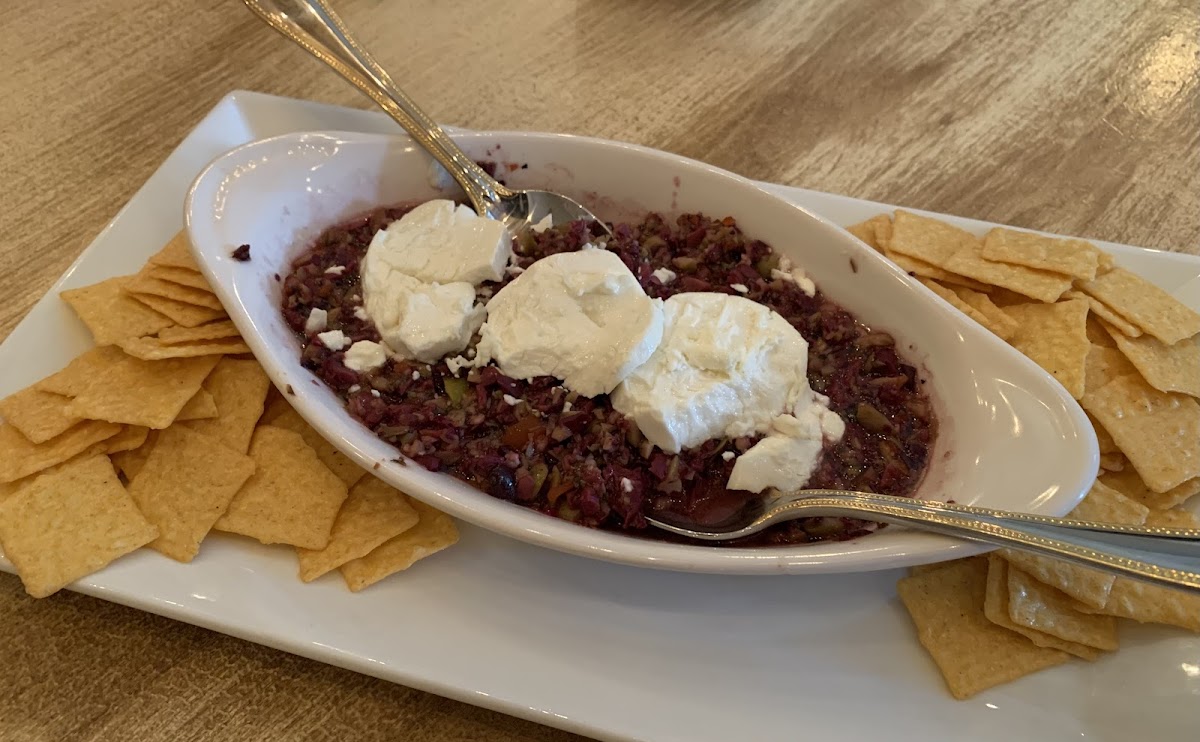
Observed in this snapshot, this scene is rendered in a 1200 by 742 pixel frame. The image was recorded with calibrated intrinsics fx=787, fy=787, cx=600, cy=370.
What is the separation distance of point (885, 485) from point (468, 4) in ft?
7.64

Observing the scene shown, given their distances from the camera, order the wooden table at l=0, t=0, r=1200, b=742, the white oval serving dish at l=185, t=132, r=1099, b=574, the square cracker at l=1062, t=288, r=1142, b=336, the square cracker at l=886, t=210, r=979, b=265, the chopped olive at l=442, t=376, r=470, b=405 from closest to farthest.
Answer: the white oval serving dish at l=185, t=132, r=1099, b=574, the chopped olive at l=442, t=376, r=470, b=405, the square cracker at l=1062, t=288, r=1142, b=336, the square cracker at l=886, t=210, r=979, b=265, the wooden table at l=0, t=0, r=1200, b=742

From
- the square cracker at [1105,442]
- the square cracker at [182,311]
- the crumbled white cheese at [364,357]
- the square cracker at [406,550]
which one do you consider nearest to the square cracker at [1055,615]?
the square cracker at [1105,442]

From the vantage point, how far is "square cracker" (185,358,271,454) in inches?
62.9

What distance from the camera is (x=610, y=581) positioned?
1532 millimetres

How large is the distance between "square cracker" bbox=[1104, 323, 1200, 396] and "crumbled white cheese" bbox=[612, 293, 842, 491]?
755mm

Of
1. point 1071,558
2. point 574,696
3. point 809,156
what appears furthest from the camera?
point 809,156

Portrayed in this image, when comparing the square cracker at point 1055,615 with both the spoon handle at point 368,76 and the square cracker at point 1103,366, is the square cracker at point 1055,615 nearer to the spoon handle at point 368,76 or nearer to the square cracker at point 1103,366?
the square cracker at point 1103,366

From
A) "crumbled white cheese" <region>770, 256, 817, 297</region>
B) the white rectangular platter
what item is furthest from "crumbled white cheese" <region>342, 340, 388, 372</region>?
"crumbled white cheese" <region>770, 256, 817, 297</region>

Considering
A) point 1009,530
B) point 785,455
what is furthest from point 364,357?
point 1009,530

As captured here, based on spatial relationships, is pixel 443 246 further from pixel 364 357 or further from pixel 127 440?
pixel 127 440

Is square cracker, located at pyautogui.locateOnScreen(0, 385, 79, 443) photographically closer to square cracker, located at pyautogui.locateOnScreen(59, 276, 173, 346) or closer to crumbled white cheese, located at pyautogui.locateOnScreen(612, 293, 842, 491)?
square cracker, located at pyautogui.locateOnScreen(59, 276, 173, 346)

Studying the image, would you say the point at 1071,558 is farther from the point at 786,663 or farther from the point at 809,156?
the point at 809,156

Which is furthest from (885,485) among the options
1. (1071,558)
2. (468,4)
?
(468,4)

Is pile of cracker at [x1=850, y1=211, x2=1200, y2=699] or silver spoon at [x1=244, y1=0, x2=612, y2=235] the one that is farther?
silver spoon at [x1=244, y1=0, x2=612, y2=235]
